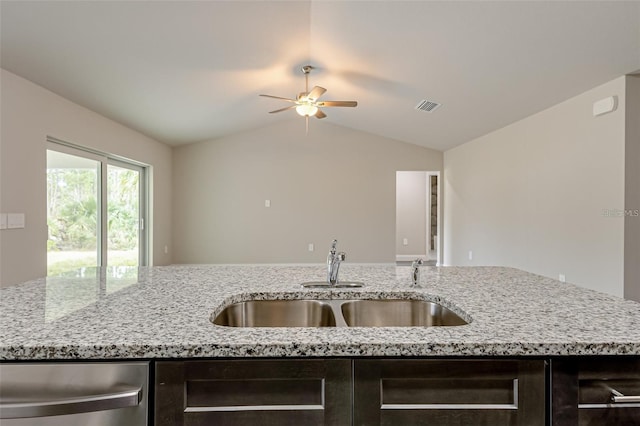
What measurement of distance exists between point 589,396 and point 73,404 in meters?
1.13

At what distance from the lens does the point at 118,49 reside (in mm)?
3137

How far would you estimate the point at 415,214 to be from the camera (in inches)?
340

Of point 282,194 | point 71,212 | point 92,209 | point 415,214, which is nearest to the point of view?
point 71,212

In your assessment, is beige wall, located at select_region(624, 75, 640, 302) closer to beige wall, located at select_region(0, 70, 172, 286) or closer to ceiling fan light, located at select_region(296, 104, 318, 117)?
ceiling fan light, located at select_region(296, 104, 318, 117)

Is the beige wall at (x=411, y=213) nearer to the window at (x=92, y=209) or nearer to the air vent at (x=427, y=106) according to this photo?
the air vent at (x=427, y=106)

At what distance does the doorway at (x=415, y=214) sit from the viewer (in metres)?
8.60

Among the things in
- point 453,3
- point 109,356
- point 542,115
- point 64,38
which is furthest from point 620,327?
point 542,115

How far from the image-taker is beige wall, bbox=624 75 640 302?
3152mm

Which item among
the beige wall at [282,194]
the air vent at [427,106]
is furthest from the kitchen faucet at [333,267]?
the beige wall at [282,194]

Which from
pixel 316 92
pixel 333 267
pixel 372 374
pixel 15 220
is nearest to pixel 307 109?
pixel 316 92

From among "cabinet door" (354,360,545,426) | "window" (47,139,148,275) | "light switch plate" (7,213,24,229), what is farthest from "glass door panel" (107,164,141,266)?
"cabinet door" (354,360,545,426)

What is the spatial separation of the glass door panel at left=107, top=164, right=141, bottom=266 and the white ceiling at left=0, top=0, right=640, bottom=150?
98 centimetres

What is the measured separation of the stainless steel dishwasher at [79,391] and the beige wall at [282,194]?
6299 millimetres

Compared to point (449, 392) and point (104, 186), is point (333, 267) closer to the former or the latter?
point (449, 392)
